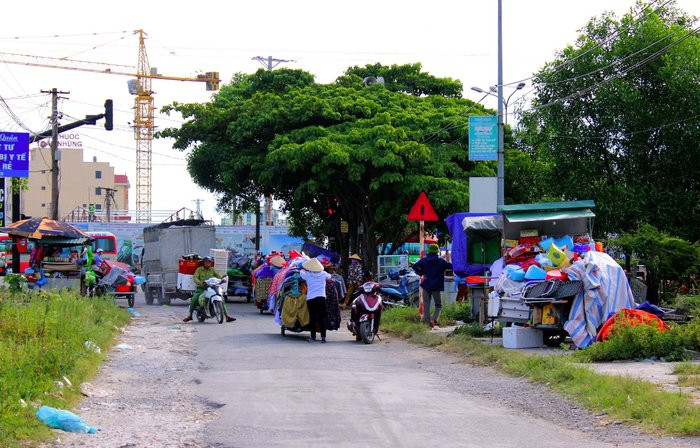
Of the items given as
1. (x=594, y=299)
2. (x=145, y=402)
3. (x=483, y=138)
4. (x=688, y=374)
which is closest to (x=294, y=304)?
(x=594, y=299)

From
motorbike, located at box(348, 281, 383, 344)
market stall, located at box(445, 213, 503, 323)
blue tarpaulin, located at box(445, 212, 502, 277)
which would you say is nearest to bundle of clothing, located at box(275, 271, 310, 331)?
motorbike, located at box(348, 281, 383, 344)

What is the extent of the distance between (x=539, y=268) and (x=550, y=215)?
1.65m

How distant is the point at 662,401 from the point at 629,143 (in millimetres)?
19021

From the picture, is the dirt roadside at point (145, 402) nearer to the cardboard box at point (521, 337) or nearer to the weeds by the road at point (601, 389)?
the weeds by the road at point (601, 389)

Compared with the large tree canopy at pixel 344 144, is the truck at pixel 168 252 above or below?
below

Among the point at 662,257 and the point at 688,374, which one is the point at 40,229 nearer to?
the point at 662,257

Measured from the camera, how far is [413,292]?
2420 cm

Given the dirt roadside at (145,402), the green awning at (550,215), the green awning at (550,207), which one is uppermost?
the green awning at (550,207)

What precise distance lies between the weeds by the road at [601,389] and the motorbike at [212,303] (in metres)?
7.24

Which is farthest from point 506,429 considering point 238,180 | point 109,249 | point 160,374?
point 109,249

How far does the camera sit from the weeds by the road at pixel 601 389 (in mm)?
8547

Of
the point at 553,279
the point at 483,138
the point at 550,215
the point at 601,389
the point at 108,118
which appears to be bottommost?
the point at 601,389

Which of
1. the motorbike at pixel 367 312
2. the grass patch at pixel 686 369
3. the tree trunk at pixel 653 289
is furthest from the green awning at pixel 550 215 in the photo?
the grass patch at pixel 686 369

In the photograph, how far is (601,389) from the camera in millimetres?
10133
